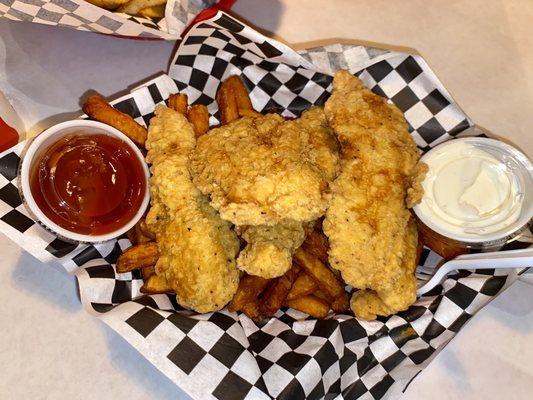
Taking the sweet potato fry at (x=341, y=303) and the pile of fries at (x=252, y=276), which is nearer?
the pile of fries at (x=252, y=276)

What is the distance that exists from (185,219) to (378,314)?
83 centimetres

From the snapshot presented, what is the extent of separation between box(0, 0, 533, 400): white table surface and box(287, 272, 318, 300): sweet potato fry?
656mm

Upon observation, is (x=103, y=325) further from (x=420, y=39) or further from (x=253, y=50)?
(x=420, y=39)

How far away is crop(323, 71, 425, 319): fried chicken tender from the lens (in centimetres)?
200

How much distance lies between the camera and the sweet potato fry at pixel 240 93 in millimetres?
2404

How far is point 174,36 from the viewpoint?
2451 mm

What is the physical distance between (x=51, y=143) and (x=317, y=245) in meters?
1.12

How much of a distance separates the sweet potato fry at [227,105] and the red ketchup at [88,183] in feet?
1.38

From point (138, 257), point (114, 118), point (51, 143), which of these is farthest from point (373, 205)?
point (51, 143)

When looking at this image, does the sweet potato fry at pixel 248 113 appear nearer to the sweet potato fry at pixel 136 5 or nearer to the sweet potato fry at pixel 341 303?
the sweet potato fry at pixel 136 5

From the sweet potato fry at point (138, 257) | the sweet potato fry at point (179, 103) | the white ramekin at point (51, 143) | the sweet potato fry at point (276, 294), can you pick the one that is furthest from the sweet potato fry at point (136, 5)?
the sweet potato fry at point (276, 294)

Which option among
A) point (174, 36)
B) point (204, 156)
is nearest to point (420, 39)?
point (174, 36)

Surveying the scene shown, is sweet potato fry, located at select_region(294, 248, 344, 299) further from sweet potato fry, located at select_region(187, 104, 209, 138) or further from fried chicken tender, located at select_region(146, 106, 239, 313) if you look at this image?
sweet potato fry, located at select_region(187, 104, 209, 138)

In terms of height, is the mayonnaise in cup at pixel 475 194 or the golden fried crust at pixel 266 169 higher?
the golden fried crust at pixel 266 169
